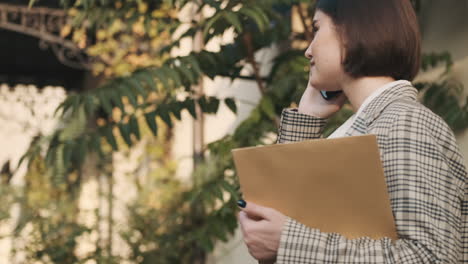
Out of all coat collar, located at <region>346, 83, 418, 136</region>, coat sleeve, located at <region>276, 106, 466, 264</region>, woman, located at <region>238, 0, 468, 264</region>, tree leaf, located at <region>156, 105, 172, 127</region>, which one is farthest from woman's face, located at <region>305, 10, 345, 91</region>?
tree leaf, located at <region>156, 105, 172, 127</region>

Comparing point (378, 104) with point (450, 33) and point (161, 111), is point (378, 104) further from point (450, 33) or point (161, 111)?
point (450, 33)

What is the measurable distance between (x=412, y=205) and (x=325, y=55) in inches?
16.7

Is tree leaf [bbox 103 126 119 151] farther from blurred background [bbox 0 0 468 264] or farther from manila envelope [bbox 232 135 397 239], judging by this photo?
manila envelope [bbox 232 135 397 239]

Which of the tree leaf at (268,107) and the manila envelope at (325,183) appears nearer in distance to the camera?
the manila envelope at (325,183)

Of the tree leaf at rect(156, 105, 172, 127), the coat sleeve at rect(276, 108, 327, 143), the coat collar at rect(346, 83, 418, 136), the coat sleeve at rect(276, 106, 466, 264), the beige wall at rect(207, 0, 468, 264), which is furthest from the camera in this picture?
the beige wall at rect(207, 0, 468, 264)

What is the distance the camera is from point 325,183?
1280 mm

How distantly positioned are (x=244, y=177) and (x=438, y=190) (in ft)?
1.19

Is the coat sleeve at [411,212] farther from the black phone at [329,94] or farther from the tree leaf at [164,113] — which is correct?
the tree leaf at [164,113]

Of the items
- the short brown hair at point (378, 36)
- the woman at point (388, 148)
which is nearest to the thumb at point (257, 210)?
the woman at point (388, 148)

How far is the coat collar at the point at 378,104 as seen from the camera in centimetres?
139

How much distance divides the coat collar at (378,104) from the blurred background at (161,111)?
1.23 meters

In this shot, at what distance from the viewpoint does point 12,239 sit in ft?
→ 17.6

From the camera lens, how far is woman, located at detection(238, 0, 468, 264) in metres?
1.24

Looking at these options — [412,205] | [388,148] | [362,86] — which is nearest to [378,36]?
[362,86]
